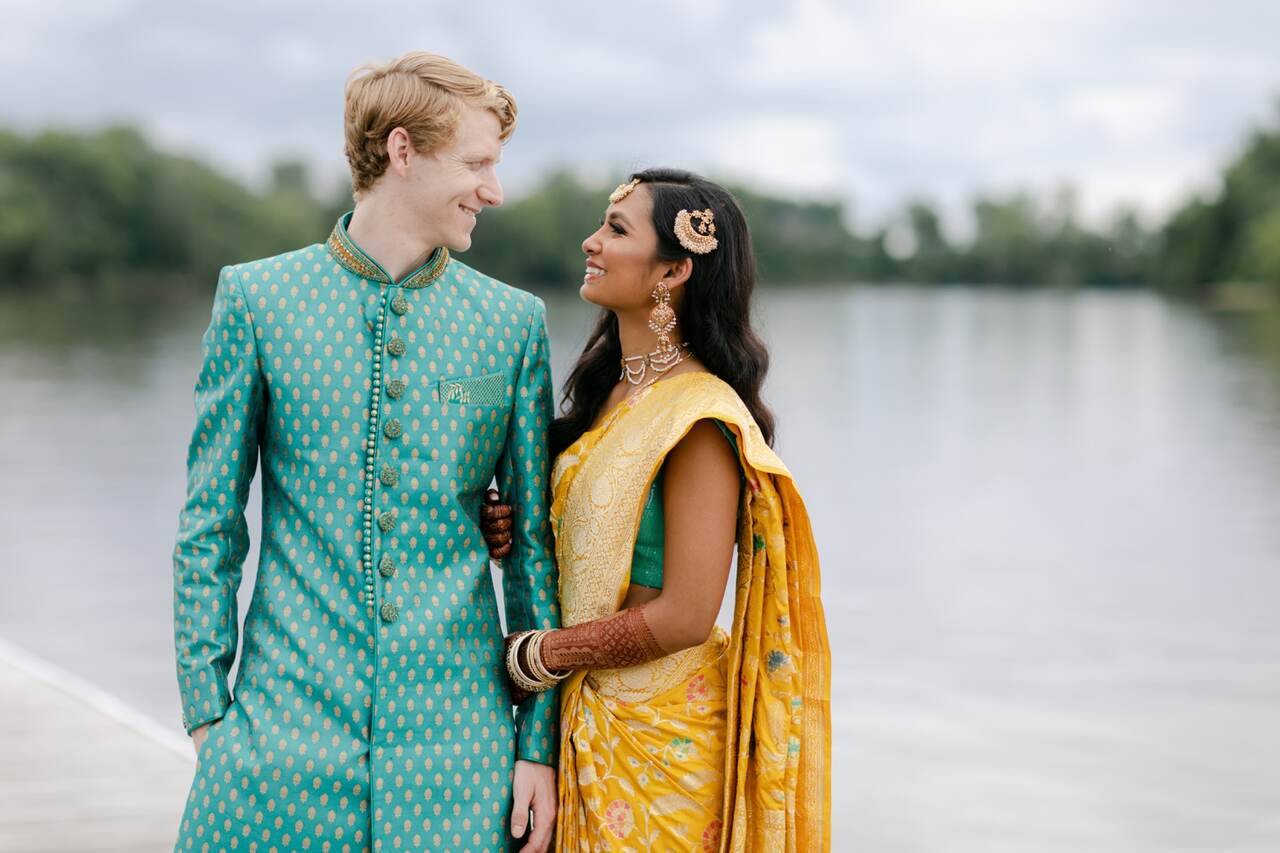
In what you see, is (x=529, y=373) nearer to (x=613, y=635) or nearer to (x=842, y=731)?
(x=613, y=635)

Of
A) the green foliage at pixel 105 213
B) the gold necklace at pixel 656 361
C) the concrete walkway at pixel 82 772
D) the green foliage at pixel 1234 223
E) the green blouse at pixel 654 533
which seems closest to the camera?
the green blouse at pixel 654 533

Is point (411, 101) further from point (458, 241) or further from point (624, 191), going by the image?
point (624, 191)

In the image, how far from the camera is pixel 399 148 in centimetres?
203

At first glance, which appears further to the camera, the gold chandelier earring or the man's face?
the gold chandelier earring

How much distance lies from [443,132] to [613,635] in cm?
75

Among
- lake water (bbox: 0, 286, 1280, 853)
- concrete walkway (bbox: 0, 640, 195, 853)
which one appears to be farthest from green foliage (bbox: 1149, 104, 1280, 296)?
concrete walkway (bbox: 0, 640, 195, 853)

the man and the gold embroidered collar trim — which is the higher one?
the gold embroidered collar trim

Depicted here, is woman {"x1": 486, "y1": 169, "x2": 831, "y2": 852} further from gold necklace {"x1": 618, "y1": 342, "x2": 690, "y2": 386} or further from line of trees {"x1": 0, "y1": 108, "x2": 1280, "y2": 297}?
line of trees {"x1": 0, "y1": 108, "x2": 1280, "y2": 297}

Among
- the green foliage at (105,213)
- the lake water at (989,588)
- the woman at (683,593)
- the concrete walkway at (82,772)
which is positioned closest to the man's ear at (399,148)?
the woman at (683,593)

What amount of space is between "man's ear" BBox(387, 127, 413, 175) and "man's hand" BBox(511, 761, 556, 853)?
34.5 inches

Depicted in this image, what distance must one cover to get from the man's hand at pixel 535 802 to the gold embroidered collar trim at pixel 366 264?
72 cm

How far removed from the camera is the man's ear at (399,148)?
2023 mm

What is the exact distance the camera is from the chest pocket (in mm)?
2098

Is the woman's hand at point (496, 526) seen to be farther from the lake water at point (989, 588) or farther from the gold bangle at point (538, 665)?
the lake water at point (989, 588)
